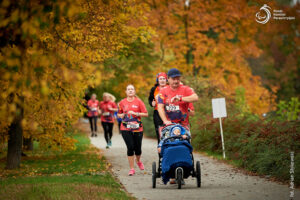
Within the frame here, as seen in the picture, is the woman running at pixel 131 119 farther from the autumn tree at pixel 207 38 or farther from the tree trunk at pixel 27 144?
the autumn tree at pixel 207 38

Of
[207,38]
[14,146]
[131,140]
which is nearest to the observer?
[131,140]

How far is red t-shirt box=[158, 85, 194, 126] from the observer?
28.0 feet

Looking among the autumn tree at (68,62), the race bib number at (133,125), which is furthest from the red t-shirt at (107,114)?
the race bib number at (133,125)

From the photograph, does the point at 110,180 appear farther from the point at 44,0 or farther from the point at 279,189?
the point at 44,0

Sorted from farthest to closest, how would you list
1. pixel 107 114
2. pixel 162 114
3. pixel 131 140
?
1. pixel 107 114
2. pixel 131 140
3. pixel 162 114

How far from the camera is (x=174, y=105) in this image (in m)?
8.52

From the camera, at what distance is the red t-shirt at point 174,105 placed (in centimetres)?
852

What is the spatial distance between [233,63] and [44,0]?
2507 centimetres

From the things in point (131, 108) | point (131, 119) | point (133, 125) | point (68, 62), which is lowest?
point (133, 125)

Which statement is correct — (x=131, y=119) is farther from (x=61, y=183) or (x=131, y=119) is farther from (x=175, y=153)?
A: (x=175, y=153)

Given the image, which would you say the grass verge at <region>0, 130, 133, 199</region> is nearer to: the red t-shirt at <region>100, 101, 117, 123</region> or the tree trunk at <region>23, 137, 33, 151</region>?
the tree trunk at <region>23, 137, 33, 151</region>

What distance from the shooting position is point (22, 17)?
4.31m

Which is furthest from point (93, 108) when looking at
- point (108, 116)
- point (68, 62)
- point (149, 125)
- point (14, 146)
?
point (68, 62)

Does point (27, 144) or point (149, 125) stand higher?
point (149, 125)
